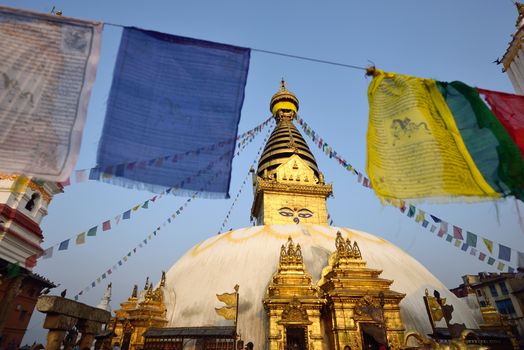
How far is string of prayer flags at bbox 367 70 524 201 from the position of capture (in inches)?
186

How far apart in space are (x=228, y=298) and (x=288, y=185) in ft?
34.1

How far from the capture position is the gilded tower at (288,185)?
19172mm

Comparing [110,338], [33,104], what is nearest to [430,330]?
[110,338]

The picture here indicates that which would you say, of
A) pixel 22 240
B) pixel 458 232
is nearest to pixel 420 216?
pixel 458 232

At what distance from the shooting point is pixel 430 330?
10.5m

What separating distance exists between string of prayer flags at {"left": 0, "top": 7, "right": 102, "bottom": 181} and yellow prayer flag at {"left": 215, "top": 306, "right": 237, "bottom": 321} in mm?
7935

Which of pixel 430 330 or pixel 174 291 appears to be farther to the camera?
pixel 174 291

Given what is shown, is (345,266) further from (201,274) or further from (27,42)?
(27,42)

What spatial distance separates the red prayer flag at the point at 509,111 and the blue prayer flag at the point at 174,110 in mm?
4716

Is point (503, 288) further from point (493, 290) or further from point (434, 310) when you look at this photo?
point (434, 310)

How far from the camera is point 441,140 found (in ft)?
16.5

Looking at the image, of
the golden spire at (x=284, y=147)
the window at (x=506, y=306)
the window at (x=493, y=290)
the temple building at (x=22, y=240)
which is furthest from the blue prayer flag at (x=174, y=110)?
the window at (x=493, y=290)

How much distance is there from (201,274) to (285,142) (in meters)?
13.7

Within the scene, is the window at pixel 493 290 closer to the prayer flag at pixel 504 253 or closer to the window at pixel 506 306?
the window at pixel 506 306
